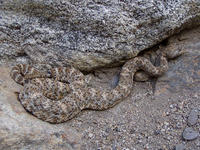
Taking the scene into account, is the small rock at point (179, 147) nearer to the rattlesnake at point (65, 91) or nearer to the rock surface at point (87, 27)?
the rattlesnake at point (65, 91)

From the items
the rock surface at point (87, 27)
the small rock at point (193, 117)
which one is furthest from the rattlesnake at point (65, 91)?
the small rock at point (193, 117)

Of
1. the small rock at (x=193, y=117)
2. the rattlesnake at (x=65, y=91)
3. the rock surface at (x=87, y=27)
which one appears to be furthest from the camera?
the rock surface at (x=87, y=27)

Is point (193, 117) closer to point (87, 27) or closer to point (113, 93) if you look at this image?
point (113, 93)

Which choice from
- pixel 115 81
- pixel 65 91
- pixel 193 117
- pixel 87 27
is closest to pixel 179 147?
pixel 193 117

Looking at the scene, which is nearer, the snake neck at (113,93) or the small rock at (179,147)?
the small rock at (179,147)

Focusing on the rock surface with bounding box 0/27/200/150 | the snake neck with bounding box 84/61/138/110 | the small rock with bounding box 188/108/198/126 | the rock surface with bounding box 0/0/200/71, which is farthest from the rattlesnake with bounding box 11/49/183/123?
the small rock with bounding box 188/108/198/126

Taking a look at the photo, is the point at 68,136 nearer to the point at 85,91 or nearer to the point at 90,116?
the point at 90,116

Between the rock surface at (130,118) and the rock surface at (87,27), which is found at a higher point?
the rock surface at (87,27)
